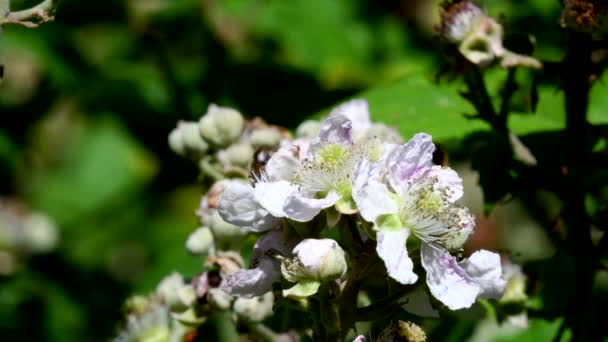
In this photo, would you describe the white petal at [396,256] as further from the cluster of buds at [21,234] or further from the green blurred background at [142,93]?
the cluster of buds at [21,234]

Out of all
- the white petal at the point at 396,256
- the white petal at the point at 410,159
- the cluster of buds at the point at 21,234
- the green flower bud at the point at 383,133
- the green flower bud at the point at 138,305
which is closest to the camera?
the white petal at the point at 396,256

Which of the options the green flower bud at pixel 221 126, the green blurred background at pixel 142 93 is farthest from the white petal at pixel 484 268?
the green blurred background at pixel 142 93

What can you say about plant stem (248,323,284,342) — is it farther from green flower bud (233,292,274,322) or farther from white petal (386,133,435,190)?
white petal (386,133,435,190)

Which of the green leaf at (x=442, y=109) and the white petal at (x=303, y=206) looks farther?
the green leaf at (x=442, y=109)

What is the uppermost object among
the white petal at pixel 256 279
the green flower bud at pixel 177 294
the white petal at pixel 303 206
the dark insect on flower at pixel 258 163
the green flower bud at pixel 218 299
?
the white petal at pixel 303 206

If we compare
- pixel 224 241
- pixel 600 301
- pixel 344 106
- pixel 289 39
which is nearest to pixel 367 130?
pixel 344 106

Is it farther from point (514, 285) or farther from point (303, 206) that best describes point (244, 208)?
point (514, 285)

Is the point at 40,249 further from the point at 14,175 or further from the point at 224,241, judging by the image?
the point at 224,241
